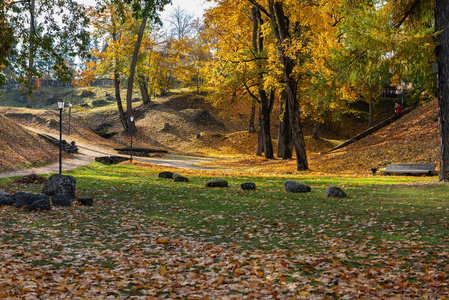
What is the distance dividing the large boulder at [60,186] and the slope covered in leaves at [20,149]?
7.70 m

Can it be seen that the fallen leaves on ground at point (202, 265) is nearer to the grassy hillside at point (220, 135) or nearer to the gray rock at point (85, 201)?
the gray rock at point (85, 201)

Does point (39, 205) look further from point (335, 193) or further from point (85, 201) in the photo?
point (335, 193)

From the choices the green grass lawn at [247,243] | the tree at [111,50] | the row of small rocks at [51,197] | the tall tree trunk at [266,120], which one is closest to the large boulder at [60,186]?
the row of small rocks at [51,197]

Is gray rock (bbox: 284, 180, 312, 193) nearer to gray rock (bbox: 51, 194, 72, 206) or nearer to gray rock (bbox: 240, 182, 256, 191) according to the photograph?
gray rock (bbox: 240, 182, 256, 191)

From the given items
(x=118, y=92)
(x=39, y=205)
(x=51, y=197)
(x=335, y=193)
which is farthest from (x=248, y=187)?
(x=118, y=92)

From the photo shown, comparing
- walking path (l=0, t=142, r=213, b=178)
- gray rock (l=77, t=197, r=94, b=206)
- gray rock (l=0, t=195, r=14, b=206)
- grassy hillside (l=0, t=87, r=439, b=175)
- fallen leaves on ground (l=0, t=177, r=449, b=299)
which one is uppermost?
grassy hillside (l=0, t=87, r=439, b=175)

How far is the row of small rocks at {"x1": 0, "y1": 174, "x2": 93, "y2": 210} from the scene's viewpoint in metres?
9.36

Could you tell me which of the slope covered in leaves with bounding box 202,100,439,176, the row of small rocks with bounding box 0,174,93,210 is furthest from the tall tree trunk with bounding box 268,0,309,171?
the row of small rocks with bounding box 0,174,93,210

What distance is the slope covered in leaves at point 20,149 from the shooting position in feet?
61.5

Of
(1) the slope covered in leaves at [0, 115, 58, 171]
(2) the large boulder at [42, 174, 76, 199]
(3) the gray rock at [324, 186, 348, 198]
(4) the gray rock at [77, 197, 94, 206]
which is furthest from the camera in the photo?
(1) the slope covered in leaves at [0, 115, 58, 171]

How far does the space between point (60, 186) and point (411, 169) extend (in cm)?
1338

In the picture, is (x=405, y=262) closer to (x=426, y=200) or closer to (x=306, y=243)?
(x=306, y=243)

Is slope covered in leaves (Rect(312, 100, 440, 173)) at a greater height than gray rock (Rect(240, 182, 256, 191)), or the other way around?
slope covered in leaves (Rect(312, 100, 440, 173))

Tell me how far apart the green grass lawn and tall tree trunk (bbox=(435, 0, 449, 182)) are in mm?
1660
